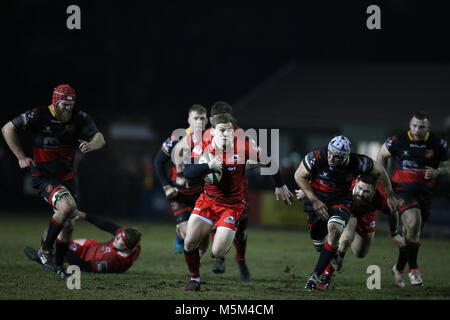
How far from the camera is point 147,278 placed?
9.52 meters

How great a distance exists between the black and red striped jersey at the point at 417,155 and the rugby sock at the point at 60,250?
4.72m

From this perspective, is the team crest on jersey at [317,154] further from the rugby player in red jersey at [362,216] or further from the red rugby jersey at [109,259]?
Answer: the red rugby jersey at [109,259]

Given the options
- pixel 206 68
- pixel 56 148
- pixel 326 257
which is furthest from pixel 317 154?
pixel 206 68

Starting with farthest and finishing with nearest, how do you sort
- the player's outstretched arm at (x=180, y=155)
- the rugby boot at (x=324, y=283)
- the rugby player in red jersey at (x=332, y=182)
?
1. the player's outstretched arm at (x=180, y=155)
2. the rugby boot at (x=324, y=283)
3. the rugby player in red jersey at (x=332, y=182)

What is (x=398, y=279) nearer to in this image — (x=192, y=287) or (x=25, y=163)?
(x=192, y=287)

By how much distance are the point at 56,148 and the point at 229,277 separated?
2.99m

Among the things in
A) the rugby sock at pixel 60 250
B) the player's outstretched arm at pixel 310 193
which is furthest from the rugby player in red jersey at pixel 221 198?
the rugby sock at pixel 60 250

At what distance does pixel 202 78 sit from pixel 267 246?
31052 mm

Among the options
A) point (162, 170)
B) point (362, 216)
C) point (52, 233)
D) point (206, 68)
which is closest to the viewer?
point (52, 233)

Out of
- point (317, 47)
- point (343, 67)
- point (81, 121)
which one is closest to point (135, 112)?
point (343, 67)

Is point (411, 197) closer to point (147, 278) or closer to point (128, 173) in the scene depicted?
point (147, 278)

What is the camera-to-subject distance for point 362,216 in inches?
386

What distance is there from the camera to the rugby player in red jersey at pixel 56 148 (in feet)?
30.1

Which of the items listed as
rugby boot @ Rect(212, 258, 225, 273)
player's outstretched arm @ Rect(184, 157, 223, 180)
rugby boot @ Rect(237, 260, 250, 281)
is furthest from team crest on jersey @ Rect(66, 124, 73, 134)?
rugby boot @ Rect(237, 260, 250, 281)
